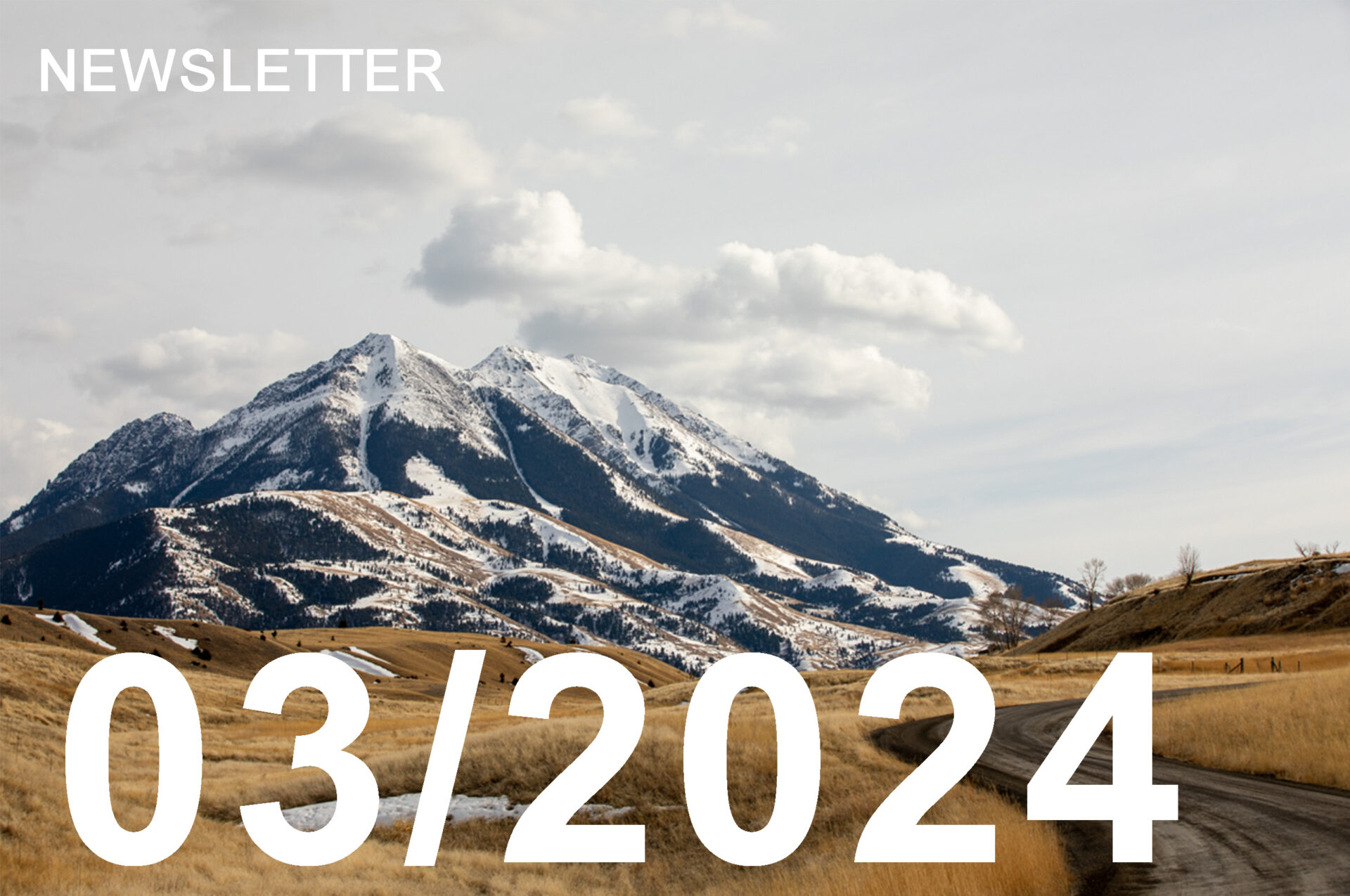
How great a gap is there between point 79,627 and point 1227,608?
13991cm

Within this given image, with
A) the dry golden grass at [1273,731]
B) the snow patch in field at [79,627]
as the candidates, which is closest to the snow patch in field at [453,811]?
the dry golden grass at [1273,731]

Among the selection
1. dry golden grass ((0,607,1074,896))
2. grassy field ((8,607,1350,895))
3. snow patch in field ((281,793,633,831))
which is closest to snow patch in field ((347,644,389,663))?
grassy field ((8,607,1350,895))

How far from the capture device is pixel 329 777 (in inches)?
1374

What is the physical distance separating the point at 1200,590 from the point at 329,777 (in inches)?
4078

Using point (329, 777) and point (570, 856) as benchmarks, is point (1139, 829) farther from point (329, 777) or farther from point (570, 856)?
point (329, 777)

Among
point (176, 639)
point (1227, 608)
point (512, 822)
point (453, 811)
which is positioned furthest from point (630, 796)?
point (176, 639)

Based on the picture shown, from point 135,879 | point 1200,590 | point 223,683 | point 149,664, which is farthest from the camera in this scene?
point 1200,590

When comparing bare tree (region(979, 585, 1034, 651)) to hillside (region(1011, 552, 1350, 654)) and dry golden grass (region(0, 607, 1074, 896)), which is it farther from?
dry golden grass (region(0, 607, 1074, 896))

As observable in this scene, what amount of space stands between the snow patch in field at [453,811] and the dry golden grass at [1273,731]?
1641cm

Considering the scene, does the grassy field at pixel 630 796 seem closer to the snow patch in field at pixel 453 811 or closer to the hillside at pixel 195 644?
the snow patch in field at pixel 453 811

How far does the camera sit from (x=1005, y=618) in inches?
6260

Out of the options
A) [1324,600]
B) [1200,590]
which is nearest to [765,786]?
[1324,600]

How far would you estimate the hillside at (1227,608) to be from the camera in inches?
3501

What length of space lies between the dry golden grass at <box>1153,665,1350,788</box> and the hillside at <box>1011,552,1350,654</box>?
2592 inches
